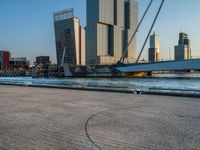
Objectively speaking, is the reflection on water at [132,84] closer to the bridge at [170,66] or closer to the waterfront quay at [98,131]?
the bridge at [170,66]

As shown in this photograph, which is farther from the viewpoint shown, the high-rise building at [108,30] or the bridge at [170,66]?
the high-rise building at [108,30]

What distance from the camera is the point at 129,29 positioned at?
121625mm

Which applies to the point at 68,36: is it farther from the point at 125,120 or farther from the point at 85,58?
the point at 125,120

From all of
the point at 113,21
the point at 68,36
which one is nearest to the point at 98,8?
the point at 113,21

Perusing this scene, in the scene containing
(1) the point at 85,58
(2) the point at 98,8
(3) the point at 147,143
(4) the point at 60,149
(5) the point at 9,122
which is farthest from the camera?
(1) the point at 85,58

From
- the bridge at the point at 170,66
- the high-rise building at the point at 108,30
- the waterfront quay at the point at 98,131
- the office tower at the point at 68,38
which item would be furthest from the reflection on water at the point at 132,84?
the office tower at the point at 68,38

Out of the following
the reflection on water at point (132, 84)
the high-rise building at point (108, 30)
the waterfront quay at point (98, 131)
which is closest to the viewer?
the waterfront quay at point (98, 131)

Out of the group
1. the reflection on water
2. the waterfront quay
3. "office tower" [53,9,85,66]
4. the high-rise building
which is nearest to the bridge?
the reflection on water

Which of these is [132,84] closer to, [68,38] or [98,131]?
[98,131]

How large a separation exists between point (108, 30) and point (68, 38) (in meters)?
18.3

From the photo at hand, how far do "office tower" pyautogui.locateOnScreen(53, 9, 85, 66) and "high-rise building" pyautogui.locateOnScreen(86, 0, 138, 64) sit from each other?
6.88m

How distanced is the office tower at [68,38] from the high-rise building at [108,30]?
6.88 meters

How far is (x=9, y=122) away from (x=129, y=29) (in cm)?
11935

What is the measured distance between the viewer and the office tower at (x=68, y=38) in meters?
116
